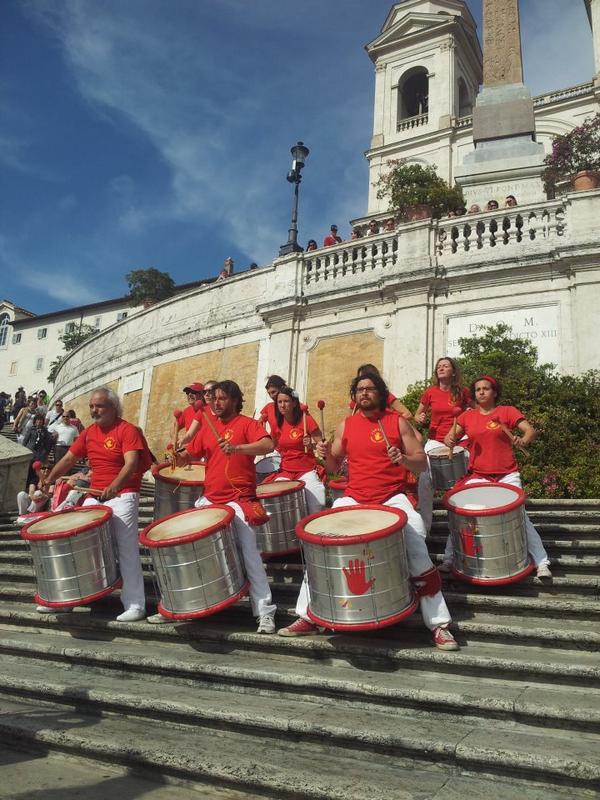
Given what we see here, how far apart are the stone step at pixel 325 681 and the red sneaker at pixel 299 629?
22cm

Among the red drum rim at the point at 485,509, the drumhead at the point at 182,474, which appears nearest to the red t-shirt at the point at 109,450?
the drumhead at the point at 182,474

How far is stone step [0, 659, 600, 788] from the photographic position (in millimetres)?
3033

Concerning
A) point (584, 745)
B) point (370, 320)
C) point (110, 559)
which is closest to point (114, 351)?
point (370, 320)

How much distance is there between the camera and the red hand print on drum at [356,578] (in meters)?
4.14

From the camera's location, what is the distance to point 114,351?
69.2ft

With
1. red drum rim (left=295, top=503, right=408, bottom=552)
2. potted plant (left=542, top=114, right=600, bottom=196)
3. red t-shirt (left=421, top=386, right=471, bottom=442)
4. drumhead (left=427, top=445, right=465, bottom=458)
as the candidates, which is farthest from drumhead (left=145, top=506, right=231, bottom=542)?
potted plant (left=542, top=114, right=600, bottom=196)

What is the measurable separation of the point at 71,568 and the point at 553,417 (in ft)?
24.0

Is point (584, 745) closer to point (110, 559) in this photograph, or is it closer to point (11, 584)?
point (110, 559)

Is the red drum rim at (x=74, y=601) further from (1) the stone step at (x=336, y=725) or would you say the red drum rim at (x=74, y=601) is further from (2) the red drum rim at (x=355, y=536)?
(2) the red drum rim at (x=355, y=536)

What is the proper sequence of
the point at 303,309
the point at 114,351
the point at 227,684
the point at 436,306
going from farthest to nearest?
the point at 114,351 < the point at 303,309 < the point at 436,306 < the point at 227,684

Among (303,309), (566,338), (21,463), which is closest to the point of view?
(21,463)

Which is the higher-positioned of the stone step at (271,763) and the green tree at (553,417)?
the green tree at (553,417)

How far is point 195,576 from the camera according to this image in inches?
186

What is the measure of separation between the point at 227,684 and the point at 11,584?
152 inches
